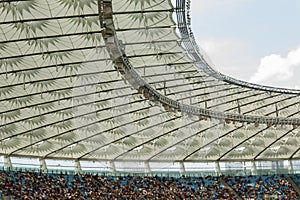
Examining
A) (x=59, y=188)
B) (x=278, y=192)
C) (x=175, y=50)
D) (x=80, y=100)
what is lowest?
(x=278, y=192)

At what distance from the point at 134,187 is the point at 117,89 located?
31.8m

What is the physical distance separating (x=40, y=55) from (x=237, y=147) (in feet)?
147

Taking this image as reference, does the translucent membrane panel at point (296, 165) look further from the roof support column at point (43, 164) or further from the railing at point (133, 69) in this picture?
the roof support column at point (43, 164)

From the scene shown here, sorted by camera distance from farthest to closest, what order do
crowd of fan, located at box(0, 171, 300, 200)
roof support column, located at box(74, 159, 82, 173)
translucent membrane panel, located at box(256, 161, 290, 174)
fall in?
translucent membrane panel, located at box(256, 161, 290, 174) < roof support column, located at box(74, 159, 82, 173) < crowd of fan, located at box(0, 171, 300, 200)

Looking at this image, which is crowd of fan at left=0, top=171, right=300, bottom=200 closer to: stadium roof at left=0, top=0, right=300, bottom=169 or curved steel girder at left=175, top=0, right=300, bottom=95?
stadium roof at left=0, top=0, right=300, bottom=169

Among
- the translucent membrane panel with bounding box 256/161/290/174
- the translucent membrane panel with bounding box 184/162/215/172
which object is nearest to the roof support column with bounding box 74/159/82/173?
the translucent membrane panel with bounding box 184/162/215/172

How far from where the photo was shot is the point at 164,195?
76812 millimetres

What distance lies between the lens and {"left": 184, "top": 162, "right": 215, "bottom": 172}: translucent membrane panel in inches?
3398

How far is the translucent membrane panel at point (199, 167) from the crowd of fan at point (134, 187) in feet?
5.98

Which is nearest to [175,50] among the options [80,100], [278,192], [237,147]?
[80,100]

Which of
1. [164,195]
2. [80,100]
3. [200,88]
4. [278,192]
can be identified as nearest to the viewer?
[80,100]

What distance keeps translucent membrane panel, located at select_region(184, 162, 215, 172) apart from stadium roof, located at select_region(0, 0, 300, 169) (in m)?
3.85

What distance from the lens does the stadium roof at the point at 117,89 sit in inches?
1407

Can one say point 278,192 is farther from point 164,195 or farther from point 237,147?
point 164,195
